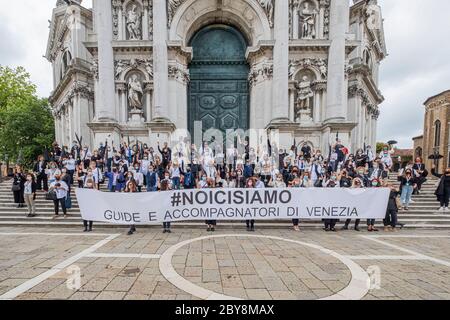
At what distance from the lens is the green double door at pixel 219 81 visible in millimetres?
18641

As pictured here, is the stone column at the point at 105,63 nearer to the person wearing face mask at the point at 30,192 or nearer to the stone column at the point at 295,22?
the person wearing face mask at the point at 30,192

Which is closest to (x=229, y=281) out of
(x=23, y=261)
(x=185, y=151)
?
(x=23, y=261)

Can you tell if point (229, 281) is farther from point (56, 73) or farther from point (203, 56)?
point (56, 73)

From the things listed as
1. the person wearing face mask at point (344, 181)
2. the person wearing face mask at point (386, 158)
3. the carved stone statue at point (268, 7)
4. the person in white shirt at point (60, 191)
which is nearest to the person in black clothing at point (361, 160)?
the person wearing face mask at point (386, 158)

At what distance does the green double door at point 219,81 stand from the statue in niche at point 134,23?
4.27 m

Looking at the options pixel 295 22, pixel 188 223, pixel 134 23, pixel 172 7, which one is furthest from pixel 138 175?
pixel 295 22

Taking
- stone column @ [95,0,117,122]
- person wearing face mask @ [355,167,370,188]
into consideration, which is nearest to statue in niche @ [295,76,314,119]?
person wearing face mask @ [355,167,370,188]

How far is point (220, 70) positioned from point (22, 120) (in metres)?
28.1

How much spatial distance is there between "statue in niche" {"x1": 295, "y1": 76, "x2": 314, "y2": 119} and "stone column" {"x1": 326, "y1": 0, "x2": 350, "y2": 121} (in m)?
1.51

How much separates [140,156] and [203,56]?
10.7 meters

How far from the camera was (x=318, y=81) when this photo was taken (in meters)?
17.2

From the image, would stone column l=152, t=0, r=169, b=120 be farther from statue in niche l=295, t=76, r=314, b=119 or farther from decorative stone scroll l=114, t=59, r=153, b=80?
statue in niche l=295, t=76, r=314, b=119

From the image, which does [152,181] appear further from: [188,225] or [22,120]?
[22,120]
